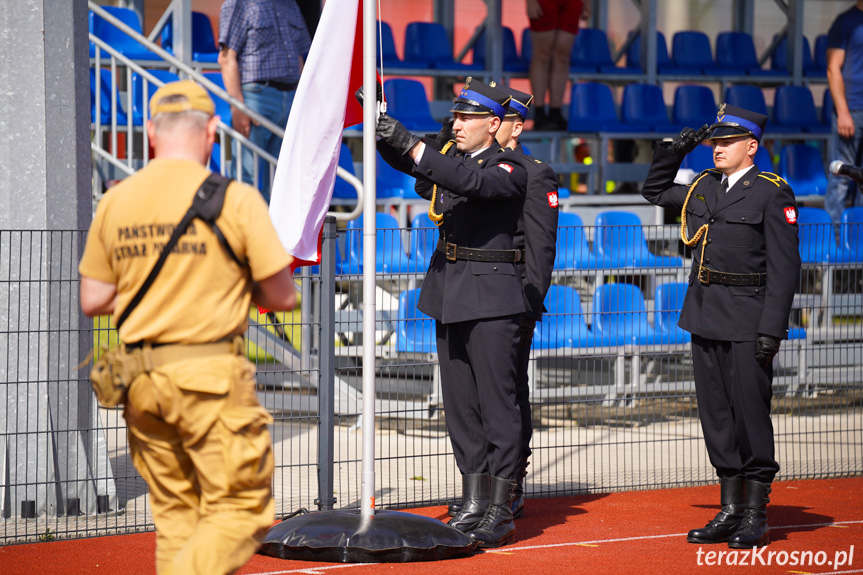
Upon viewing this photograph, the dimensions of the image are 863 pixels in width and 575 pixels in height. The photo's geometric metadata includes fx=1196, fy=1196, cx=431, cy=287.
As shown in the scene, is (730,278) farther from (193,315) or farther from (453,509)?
(193,315)

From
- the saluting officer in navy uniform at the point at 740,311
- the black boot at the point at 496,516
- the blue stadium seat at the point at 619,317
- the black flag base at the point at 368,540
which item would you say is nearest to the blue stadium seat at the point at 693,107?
the blue stadium seat at the point at 619,317

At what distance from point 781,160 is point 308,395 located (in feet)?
28.9

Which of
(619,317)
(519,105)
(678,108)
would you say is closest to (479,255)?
(519,105)

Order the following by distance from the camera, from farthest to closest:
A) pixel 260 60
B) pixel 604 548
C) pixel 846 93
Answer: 1. pixel 846 93
2. pixel 260 60
3. pixel 604 548

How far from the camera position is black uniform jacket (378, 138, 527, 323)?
5.33m

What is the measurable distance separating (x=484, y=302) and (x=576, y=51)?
29.5 ft

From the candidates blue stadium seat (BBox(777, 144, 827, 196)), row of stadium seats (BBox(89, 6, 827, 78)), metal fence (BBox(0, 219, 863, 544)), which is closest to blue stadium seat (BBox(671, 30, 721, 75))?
row of stadium seats (BBox(89, 6, 827, 78))

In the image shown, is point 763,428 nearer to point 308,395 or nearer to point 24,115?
point 308,395

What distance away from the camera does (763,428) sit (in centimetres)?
554

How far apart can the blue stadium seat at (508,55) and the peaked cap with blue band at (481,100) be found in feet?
25.3

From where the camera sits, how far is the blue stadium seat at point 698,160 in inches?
500

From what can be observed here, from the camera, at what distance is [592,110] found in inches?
509

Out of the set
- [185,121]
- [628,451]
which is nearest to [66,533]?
[185,121]

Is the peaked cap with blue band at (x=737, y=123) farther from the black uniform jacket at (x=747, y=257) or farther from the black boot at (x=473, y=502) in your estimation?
the black boot at (x=473, y=502)
